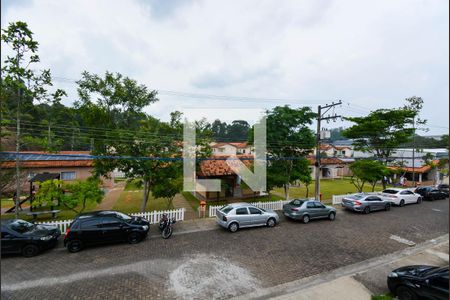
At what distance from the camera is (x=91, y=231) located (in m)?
10.6

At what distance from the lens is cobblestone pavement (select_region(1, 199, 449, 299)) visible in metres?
8.00

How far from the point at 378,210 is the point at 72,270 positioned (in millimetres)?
19956

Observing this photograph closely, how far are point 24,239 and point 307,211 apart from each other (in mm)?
14251

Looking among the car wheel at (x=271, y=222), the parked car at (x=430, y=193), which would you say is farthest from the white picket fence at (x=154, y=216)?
the parked car at (x=430, y=193)

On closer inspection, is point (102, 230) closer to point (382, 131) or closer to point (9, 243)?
point (9, 243)

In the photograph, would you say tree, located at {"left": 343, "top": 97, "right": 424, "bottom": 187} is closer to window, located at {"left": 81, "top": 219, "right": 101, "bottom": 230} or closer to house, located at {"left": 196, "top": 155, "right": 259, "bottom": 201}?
house, located at {"left": 196, "top": 155, "right": 259, "bottom": 201}

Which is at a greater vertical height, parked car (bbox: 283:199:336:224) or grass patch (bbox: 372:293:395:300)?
parked car (bbox: 283:199:336:224)

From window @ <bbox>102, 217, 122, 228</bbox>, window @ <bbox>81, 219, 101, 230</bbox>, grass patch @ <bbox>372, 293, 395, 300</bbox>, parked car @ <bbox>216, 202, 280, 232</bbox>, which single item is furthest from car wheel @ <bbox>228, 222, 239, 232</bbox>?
grass patch @ <bbox>372, 293, 395, 300</bbox>

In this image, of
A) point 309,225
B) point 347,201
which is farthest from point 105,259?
point 347,201

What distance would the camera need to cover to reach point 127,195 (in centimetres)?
2236

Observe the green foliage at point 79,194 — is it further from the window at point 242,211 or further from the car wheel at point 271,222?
the car wheel at point 271,222

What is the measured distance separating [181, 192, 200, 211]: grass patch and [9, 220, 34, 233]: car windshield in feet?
31.8

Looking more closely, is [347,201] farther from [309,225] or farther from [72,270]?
[72,270]

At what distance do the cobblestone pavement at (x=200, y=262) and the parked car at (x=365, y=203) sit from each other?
117 inches
